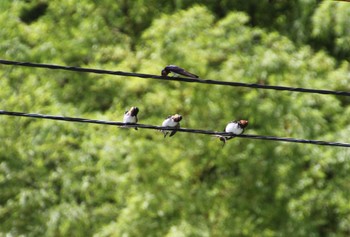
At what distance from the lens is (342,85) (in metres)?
16.0

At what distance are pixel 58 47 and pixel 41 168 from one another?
9.67 ft

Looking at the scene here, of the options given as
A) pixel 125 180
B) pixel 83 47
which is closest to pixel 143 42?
pixel 83 47

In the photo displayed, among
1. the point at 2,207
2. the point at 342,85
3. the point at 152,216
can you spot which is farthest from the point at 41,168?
the point at 342,85

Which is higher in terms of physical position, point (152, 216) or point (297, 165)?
point (297, 165)

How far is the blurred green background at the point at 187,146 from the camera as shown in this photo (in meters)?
15.1

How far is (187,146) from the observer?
50.5ft

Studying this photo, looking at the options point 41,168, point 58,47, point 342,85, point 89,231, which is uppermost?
point 58,47

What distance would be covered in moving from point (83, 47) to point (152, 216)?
184 inches

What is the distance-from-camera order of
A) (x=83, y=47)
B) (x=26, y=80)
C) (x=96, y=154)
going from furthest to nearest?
(x=83, y=47) < (x=26, y=80) < (x=96, y=154)

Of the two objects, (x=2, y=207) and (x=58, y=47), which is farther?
(x=58, y=47)

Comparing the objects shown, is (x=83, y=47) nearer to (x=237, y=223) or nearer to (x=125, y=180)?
(x=125, y=180)

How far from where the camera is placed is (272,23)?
19.5m

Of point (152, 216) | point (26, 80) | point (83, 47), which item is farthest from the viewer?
point (83, 47)

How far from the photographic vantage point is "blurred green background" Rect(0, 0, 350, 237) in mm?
15117
